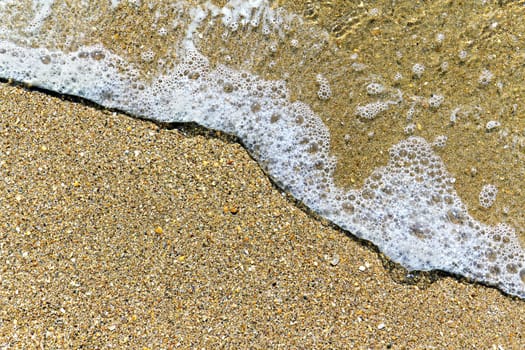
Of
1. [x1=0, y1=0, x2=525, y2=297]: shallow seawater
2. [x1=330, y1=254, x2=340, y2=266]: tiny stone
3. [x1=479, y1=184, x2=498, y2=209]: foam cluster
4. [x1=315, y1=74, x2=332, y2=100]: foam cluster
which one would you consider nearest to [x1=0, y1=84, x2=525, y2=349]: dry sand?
[x1=330, y1=254, x2=340, y2=266]: tiny stone

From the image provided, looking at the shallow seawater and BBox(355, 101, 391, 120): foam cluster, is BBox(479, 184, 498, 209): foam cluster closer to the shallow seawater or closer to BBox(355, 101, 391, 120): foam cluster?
the shallow seawater

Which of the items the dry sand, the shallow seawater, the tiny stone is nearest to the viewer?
the dry sand

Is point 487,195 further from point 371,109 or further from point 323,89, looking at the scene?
point 323,89

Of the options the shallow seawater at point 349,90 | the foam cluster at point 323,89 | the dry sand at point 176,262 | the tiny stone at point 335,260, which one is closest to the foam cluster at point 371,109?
the shallow seawater at point 349,90

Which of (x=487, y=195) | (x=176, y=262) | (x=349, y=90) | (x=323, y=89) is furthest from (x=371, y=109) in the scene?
(x=176, y=262)

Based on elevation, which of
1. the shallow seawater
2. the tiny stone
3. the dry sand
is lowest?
the dry sand

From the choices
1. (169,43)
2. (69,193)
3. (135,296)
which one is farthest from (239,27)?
(135,296)

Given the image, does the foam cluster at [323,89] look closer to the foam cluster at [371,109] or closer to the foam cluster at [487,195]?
Result: the foam cluster at [371,109]
